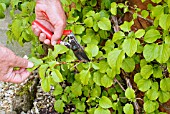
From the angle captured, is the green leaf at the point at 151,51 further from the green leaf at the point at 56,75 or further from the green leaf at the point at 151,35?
the green leaf at the point at 56,75

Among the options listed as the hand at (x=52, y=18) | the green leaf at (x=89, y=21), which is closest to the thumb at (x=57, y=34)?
the hand at (x=52, y=18)

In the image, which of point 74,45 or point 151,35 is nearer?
point 151,35

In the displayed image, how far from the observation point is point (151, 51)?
1598mm

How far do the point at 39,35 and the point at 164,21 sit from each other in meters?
0.60

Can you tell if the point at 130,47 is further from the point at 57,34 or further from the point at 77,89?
the point at 77,89

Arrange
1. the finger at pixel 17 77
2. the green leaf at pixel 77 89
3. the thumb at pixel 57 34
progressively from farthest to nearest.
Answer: the green leaf at pixel 77 89 < the thumb at pixel 57 34 < the finger at pixel 17 77

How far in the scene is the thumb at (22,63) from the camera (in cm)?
163

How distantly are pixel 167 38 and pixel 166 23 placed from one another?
6 centimetres

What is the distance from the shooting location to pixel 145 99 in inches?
71.3

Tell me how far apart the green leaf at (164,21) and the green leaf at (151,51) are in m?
0.08

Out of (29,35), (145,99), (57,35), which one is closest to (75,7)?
(29,35)

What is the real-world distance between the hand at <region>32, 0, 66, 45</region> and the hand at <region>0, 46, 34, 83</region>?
201 millimetres

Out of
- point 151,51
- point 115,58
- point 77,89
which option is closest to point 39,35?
point 77,89

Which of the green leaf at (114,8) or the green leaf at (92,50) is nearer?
the green leaf at (92,50)
